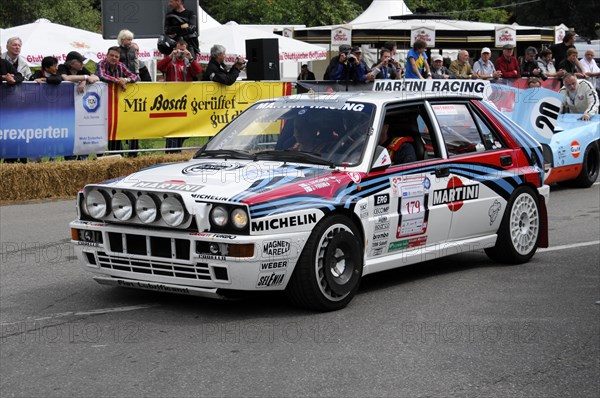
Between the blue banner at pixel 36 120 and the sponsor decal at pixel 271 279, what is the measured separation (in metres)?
7.84

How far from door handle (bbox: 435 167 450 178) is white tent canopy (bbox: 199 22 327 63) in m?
18.1

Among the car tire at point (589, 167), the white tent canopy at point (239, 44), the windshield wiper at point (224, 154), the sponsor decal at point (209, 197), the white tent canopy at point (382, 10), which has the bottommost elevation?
the car tire at point (589, 167)

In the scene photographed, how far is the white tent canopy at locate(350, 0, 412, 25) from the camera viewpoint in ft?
133

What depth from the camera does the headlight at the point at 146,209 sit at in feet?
22.3

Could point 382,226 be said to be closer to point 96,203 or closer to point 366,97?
point 366,97

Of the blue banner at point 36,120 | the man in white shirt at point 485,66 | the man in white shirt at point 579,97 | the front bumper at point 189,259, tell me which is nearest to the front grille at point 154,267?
the front bumper at point 189,259

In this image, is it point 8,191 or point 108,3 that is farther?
point 108,3

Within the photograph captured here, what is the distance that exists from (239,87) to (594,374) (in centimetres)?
1127

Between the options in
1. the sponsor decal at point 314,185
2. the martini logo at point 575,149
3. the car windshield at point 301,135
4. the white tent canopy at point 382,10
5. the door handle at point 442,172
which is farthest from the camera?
the white tent canopy at point 382,10

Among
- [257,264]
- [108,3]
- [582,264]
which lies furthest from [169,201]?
[108,3]

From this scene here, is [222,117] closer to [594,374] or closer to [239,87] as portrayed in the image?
[239,87]

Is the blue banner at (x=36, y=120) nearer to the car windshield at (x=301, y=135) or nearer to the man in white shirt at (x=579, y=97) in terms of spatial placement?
the car windshield at (x=301, y=135)

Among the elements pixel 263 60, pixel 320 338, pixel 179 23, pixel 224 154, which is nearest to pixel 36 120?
pixel 179 23

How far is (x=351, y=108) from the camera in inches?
314
